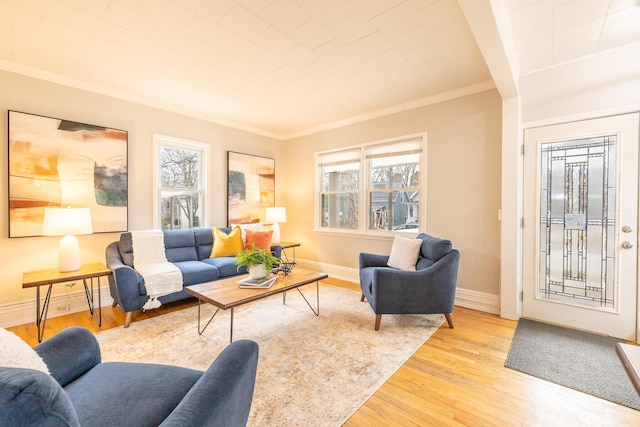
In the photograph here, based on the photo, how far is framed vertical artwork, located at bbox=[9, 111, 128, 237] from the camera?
9.45 feet

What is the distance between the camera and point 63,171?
310 cm

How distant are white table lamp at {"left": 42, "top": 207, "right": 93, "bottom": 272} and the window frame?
3208 millimetres

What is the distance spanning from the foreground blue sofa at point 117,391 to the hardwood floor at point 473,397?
959 mm

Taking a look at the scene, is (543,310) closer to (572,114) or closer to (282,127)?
(572,114)

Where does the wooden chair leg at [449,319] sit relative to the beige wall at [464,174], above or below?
below

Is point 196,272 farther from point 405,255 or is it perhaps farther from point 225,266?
point 405,255

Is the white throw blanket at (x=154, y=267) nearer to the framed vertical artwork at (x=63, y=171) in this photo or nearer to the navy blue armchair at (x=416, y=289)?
the framed vertical artwork at (x=63, y=171)

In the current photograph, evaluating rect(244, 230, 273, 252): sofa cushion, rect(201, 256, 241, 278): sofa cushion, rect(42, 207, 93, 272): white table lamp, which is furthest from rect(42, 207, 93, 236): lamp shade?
rect(244, 230, 273, 252): sofa cushion

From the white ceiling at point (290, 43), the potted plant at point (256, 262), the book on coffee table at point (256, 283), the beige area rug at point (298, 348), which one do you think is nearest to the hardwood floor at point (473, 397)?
the beige area rug at point (298, 348)

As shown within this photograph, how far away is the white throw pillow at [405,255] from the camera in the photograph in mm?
3203

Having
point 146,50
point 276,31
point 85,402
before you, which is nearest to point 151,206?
point 146,50

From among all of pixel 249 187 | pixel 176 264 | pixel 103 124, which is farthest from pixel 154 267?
pixel 249 187

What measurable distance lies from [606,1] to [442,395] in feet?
9.60

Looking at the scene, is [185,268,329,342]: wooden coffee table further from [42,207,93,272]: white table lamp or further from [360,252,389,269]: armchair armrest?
[42,207,93,272]: white table lamp
